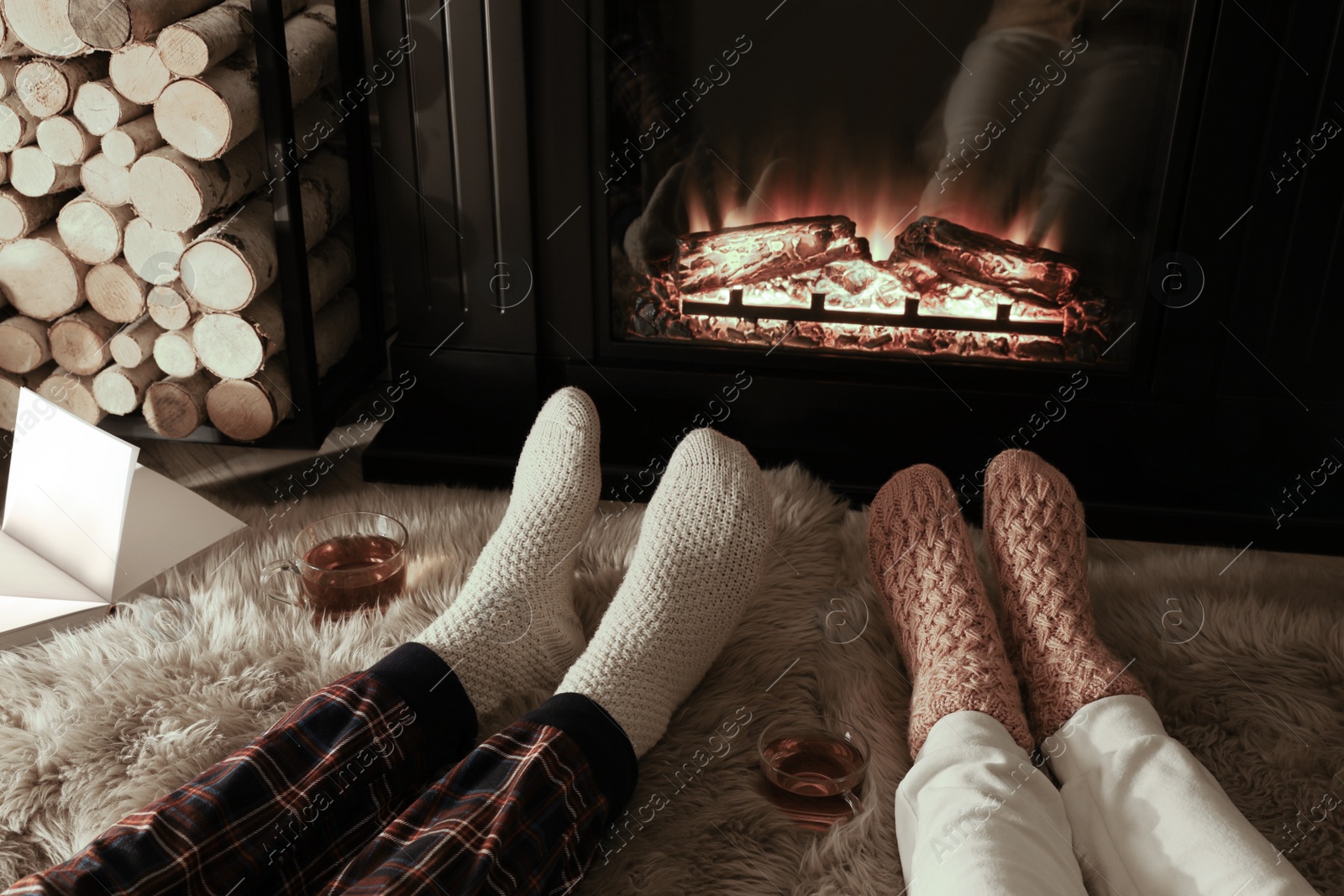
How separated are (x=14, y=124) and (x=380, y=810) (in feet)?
3.18

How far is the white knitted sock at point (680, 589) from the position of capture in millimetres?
898

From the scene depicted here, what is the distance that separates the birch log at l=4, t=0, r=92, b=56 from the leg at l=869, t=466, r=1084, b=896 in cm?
103

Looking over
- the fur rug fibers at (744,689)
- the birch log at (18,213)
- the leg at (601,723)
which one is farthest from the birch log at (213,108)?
the leg at (601,723)

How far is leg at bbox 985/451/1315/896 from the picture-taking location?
71 cm

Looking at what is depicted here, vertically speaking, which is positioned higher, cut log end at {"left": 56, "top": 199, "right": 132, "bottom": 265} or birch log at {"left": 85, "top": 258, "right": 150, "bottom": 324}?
cut log end at {"left": 56, "top": 199, "right": 132, "bottom": 265}

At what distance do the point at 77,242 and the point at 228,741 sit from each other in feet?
2.39

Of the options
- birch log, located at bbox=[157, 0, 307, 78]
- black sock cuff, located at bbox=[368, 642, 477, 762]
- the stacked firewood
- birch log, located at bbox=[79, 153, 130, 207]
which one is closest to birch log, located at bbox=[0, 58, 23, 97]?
the stacked firewood

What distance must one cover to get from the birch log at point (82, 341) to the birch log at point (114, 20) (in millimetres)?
362

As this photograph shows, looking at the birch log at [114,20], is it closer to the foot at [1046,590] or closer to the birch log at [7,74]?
the birch log at [7,74]

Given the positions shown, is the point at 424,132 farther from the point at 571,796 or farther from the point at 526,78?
the point at 571,796

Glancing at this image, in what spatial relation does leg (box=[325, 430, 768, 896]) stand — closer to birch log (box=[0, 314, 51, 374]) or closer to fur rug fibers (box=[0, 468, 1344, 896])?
fur rug fibers (box=[0, 468, 1344, 896])

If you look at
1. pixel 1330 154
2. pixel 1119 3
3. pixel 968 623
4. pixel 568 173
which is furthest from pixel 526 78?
pixel 1330 154

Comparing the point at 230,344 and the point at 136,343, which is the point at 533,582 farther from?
the point at 136,343

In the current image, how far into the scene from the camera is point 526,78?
1271 mm
